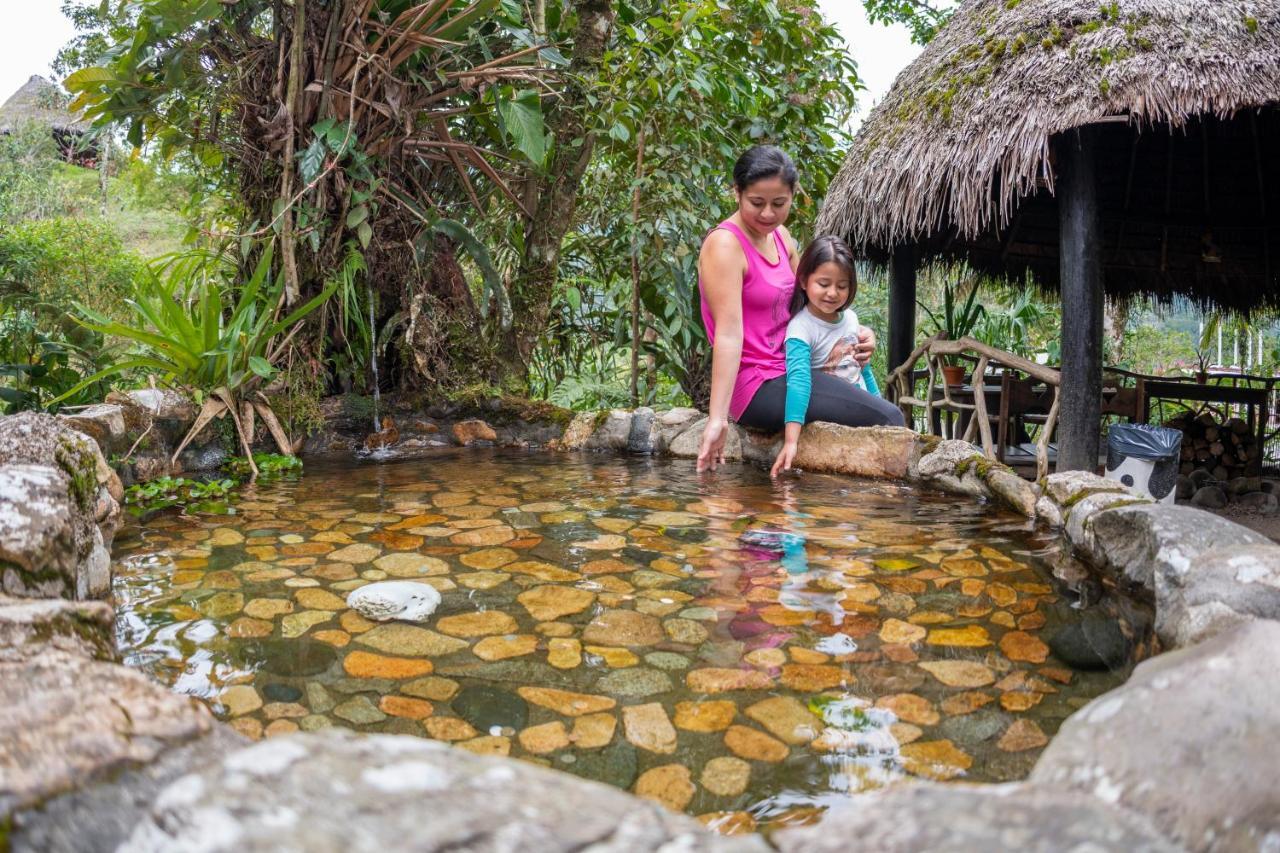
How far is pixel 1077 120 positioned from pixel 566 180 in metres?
2.81

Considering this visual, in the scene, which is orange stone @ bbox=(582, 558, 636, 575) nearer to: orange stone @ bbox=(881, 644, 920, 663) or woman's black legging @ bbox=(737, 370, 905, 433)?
orange stone @ bbox=(881, 644, 920, 663)

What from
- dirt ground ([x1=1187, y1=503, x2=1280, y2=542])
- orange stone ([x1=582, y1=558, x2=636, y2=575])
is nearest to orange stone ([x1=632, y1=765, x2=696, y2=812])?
orange stone ([x1=582, y1=558, x2=636, y2=575])

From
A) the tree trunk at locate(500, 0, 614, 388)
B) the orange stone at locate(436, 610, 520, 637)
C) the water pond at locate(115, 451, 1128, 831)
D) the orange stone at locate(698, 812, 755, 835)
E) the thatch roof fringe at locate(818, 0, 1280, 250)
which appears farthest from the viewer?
the tree trunk at locate(500, 0, 614, 388)

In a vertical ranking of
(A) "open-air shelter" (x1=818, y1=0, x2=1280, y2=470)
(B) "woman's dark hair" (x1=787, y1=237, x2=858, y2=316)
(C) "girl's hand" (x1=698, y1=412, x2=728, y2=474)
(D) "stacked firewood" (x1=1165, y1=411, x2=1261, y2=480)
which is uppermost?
(A) "open-air shelter" (x1=818, y1=0, x2=1280, y2=470)

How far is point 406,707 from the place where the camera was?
148 centimetres

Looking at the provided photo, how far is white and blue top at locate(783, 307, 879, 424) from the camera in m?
3.43

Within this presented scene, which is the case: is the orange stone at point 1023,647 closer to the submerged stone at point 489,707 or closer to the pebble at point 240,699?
the submerged stone at point 489,707

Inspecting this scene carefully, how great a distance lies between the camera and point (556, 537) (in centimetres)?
257

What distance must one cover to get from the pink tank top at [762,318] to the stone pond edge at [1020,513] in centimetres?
81

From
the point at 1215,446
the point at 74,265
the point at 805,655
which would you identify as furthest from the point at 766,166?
the point at 74,265

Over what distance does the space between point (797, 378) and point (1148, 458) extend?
2850mm

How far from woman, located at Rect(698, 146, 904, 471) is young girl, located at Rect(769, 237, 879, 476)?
0.22 feet

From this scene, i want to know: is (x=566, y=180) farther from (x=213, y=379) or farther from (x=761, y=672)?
(x=761, y=672)

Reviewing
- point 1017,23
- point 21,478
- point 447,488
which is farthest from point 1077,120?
point 21,478
